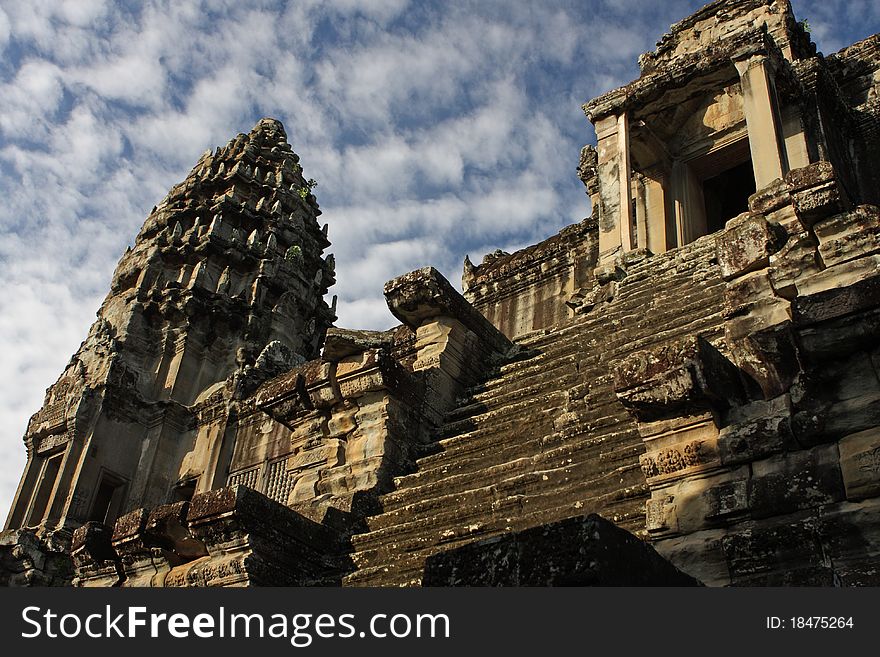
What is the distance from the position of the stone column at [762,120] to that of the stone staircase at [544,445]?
234cm

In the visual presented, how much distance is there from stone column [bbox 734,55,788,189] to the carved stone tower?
41.9 feet

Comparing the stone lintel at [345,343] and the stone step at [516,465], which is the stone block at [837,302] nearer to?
the stone step at [516,465]

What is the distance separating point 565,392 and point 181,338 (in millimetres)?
15692

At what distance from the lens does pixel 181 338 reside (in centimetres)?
2261

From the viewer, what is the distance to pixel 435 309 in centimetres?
1170

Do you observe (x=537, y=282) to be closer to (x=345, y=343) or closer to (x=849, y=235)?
(x=345, y=343)

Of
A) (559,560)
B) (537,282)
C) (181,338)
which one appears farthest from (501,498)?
(181,338)

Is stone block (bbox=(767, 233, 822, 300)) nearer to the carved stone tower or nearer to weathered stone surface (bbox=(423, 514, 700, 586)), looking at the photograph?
weathered stone surface (bbox=(423, 514, 700, 586))

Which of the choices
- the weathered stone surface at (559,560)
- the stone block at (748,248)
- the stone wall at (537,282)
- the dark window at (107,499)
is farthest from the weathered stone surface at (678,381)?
the dark window at (107,499)

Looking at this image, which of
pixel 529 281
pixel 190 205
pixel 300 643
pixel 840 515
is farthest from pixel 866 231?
pixel 190 205

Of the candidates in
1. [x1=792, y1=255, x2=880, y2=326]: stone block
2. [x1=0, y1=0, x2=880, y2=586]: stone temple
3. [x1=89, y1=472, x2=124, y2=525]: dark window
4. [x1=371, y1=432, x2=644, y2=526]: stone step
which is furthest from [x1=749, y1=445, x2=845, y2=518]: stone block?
[x1=89, y1=472, x2=124, y2=525]: dark window

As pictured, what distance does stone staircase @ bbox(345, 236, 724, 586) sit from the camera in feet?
23.4

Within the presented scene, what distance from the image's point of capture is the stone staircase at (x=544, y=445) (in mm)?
7121

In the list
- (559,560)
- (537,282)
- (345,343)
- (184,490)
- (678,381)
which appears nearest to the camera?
(559,560)
